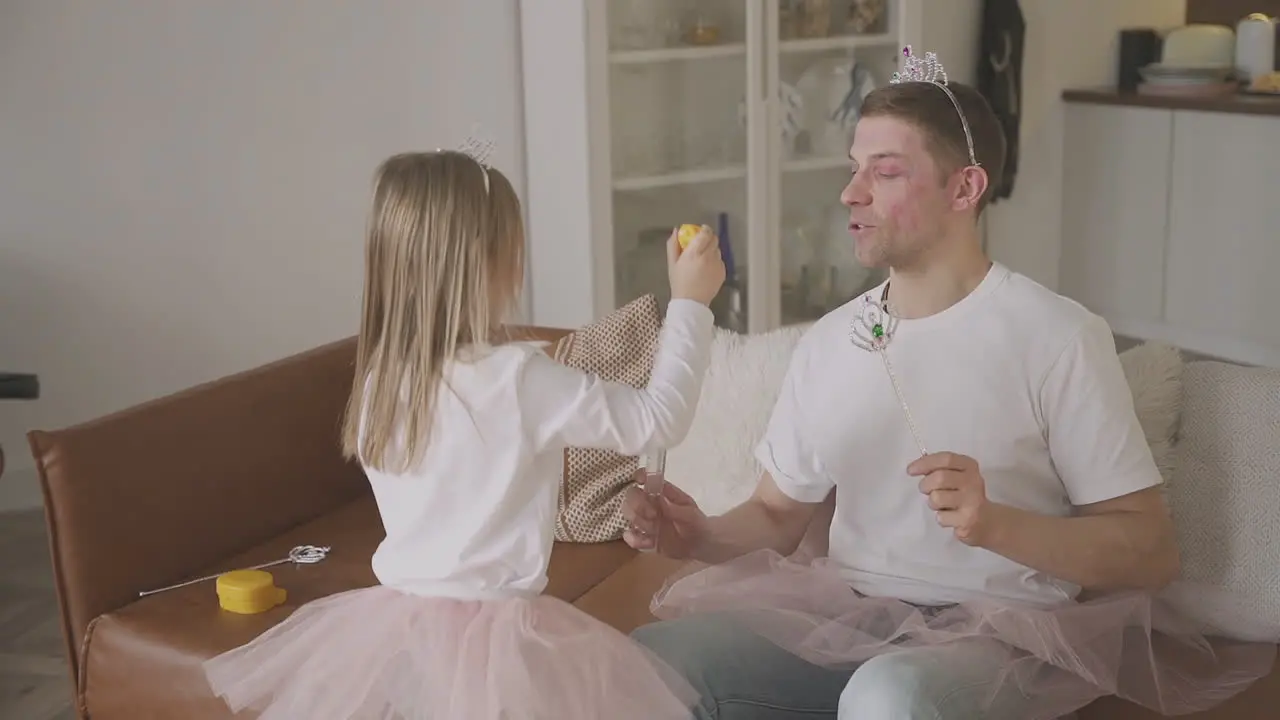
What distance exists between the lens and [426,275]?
1554mm

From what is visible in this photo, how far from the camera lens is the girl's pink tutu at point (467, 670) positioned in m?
1.49

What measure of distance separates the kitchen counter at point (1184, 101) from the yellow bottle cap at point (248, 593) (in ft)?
10.8

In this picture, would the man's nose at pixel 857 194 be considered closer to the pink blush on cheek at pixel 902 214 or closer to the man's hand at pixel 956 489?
the pink blush on cheek at pixel 902 214

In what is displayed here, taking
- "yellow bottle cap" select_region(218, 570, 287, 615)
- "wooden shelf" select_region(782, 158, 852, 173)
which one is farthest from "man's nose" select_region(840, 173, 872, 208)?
"wooden shelf" select_region(782, 158, 852, 173)

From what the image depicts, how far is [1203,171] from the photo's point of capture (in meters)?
4.38

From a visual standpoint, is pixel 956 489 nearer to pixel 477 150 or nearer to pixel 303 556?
pixel 477 150

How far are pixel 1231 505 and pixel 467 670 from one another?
3.04ft

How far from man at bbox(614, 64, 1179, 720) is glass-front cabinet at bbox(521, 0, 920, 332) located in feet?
6.03

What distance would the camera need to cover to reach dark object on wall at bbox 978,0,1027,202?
4.46 m

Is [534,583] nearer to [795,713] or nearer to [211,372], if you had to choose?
[795,713]

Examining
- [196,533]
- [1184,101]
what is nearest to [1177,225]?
[1184,101]

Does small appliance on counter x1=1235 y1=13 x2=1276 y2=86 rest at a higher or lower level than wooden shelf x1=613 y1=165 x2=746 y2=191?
higher

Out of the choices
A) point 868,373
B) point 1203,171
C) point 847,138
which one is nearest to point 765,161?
point 847,138

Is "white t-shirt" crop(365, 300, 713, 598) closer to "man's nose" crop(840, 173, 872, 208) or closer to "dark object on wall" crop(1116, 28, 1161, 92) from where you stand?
"man's nose" crop(840, 173, 872, 208)
